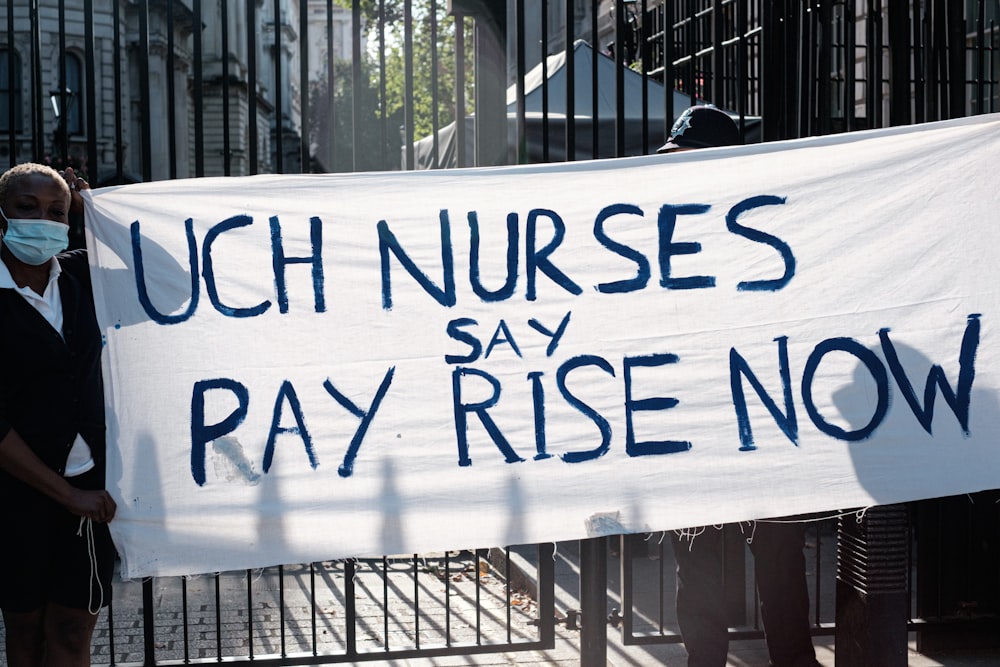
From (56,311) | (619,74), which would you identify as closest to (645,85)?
(619,74)

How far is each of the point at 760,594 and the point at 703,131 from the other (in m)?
1.80

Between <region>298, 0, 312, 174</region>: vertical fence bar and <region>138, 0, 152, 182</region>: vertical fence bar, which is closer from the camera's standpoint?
<region>138, 0, 152, 182</region>: vertical fence bar

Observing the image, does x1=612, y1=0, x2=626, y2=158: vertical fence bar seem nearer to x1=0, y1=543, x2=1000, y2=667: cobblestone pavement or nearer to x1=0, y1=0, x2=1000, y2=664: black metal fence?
x1=0, y1=0, x2=1000, y2=664: black metal fence

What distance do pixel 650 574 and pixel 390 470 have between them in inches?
138

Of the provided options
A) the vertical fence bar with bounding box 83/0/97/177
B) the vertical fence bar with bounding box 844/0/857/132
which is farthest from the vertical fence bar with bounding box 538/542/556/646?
the vertical fence bar with bounding box 844/0/857/132

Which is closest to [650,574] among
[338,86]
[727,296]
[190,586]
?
[190,586]

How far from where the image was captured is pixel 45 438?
347 centimetres

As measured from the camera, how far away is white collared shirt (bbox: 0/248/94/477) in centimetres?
351

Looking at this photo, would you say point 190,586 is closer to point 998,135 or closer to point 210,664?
point 210,664

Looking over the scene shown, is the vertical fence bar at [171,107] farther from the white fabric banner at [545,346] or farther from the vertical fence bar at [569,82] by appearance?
the vertical fence bar at [569,82]

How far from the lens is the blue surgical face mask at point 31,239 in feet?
11.4

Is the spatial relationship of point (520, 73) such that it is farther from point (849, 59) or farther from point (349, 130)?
point (349, 130)

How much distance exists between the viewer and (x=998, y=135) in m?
4.23

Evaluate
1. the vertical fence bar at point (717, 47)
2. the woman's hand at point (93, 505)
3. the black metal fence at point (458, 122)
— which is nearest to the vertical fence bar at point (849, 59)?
the black metal fence at point (458, 122)
